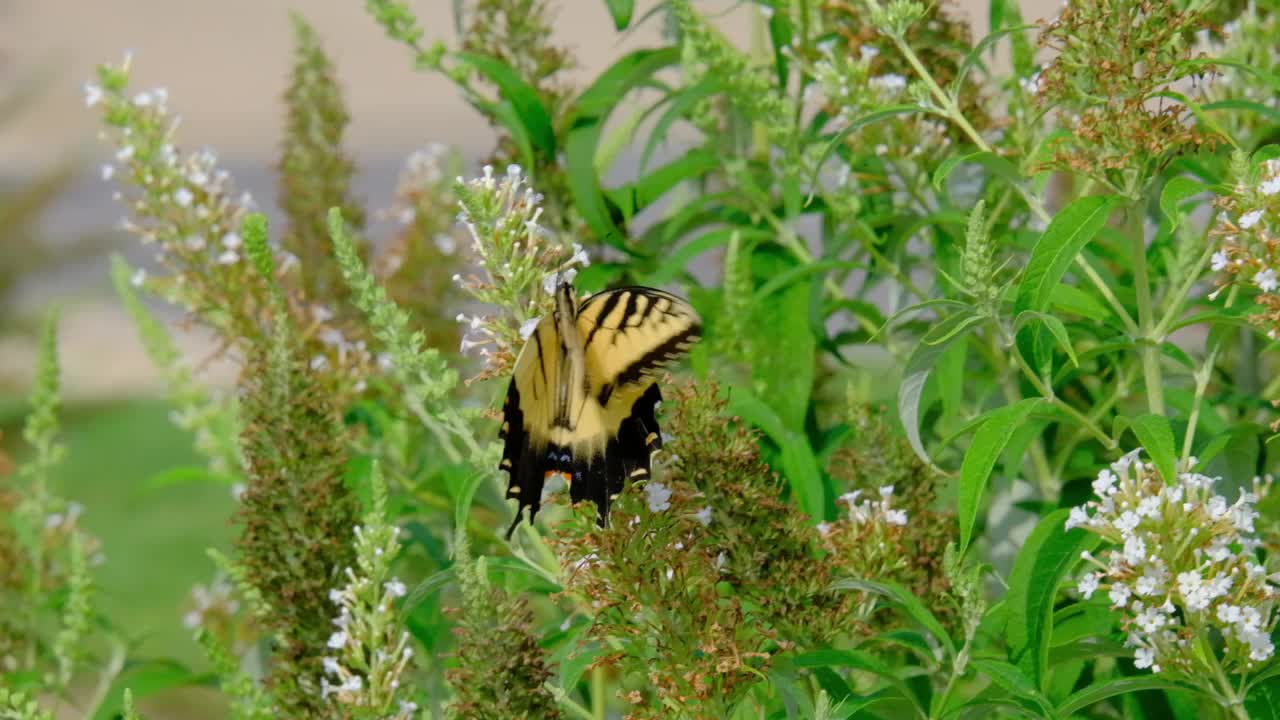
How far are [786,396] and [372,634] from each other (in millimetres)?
1044

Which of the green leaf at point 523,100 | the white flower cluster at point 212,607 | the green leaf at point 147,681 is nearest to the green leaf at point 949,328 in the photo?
the green leaf at point 523,100

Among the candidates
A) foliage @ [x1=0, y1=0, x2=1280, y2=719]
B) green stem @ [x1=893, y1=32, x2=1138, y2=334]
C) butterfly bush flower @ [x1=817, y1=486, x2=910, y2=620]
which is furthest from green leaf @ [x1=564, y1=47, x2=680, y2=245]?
butterfly bush flower @ [x1=817, y1=486, x2=910, y2=620]

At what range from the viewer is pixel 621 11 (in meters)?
2.97

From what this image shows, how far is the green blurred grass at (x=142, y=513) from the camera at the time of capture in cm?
830

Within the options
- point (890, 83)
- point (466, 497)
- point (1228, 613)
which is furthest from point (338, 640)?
point (890, 83)

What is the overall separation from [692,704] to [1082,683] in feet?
4.02

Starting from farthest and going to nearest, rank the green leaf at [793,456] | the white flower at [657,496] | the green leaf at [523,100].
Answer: the green leaf at [523,100] < the green leaf at [793,456] < the white flower at [657,496]

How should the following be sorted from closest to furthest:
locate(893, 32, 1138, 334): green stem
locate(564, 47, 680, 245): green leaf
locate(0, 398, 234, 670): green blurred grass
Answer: locate(893, 32, 1138, 334): green stem → locate(564, 47, 680, 245): green leaf → locate(0, 398, 234, 670): green blurred grass

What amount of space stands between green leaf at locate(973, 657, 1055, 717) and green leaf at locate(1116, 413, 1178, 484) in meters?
0.34

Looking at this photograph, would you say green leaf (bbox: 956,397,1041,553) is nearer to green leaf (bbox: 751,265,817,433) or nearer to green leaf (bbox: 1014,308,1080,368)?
green leaf (bbox: 1014,308,1080,368)

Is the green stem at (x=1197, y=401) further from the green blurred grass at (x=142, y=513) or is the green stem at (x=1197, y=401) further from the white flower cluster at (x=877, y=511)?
the green blurred grass at (x=142, y=513)

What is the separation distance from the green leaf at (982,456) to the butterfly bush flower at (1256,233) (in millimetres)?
365

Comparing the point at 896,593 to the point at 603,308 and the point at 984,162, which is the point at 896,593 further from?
the point at 984,162

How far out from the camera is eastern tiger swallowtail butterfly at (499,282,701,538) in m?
2.05
